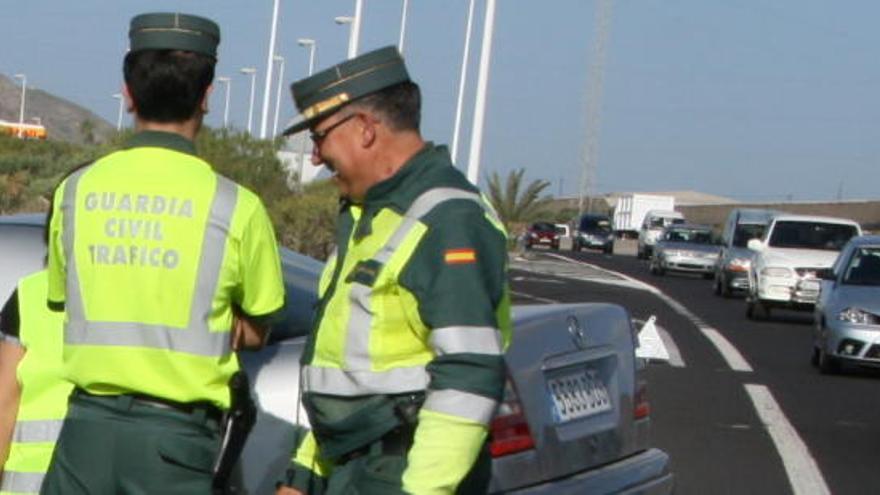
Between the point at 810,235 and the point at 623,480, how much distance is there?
28.3m

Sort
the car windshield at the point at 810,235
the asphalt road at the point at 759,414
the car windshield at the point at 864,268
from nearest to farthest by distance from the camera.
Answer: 1. the asphalt road at the point at 759,414
2. the car windshield at the point at 864,268
3. the car windshield at the point at 810,235

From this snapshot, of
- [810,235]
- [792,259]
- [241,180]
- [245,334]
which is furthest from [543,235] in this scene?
[245,334]

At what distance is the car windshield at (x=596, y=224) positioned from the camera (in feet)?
295

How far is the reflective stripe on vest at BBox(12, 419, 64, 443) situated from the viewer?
5.35 metres

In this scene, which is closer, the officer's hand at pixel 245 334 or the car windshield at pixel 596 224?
the officer's hand at pixel 245 334

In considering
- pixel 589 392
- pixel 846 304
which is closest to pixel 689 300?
pixel 846 304

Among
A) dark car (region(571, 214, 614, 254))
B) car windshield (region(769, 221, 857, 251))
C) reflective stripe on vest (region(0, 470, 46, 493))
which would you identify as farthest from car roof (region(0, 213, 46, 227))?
dark car (region(571, 214, 614, 254))

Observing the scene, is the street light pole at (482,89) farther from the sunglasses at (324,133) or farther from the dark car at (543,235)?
the dark car at (543,235)

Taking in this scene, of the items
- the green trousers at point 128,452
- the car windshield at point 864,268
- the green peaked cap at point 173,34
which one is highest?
the green peaked cap at point 173,34

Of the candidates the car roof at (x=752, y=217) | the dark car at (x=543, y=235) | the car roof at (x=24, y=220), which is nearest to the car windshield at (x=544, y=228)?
the dark car at (x=543, y=235)

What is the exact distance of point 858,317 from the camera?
67.9 ft

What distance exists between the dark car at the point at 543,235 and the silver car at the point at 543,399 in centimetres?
8175

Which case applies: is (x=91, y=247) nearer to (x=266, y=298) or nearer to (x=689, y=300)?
(x=266, y=298)

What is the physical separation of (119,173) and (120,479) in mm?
705
